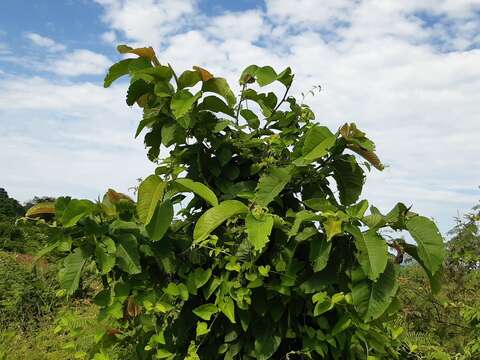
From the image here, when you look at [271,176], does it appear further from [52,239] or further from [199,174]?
[52,239]

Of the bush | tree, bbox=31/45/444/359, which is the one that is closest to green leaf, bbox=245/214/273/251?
tree, bbox=31/45/444/359

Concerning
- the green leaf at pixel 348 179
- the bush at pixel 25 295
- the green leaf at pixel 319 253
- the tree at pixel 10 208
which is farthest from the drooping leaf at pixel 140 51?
the tree at pixel 10 208

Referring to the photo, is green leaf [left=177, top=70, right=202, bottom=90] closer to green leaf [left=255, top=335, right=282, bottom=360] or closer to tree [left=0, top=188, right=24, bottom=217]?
green leaf [left=255, top=335, right=282, bottom=360]

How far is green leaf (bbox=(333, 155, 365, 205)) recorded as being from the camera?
220cm

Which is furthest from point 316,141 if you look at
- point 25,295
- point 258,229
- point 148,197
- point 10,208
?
point 10,208

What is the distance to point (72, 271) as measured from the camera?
1.97 m

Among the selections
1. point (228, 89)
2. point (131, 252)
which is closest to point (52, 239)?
point (131, 252)

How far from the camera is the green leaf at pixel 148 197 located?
74.7 inches

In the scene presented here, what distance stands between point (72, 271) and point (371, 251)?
1.06m

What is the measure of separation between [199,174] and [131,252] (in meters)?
0.50

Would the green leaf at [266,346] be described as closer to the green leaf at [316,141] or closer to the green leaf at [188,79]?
the green leaf at [316,141]

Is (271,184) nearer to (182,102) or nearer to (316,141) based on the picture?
(316,141)

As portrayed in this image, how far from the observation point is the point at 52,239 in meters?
2.01

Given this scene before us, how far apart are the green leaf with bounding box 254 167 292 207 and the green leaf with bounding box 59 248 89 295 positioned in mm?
675
